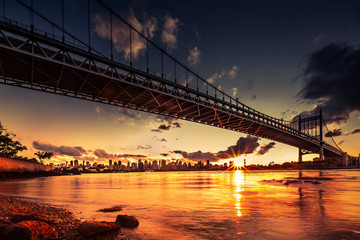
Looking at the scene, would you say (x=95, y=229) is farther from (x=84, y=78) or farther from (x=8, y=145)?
(x=8, y=145)

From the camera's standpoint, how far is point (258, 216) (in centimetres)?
694

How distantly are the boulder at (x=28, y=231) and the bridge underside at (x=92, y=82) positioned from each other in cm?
2570

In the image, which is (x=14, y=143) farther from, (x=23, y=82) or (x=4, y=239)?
(x=4, y=239)

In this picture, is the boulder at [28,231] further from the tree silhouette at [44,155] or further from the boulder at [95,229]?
the tree silhouette at [44,155]

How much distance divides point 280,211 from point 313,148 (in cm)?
9569

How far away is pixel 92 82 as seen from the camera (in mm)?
34125

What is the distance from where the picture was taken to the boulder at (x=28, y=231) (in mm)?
3836

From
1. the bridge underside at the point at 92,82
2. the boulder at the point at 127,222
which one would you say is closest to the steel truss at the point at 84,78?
the bridge underside at the point at 92,82

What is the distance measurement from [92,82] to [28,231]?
32.8 m

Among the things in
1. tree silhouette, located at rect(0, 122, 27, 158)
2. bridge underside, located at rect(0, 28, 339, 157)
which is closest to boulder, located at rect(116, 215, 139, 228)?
bridge underside, located at rect(0, 28, 339, 157)

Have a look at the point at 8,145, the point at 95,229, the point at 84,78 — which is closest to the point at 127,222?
the point at 95,229

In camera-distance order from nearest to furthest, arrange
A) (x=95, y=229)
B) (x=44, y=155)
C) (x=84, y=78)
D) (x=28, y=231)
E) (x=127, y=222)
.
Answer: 1. (x=28, y=231)
2. (x=95, y=229)
3. (x=127, y=222)
4. (x=84, y=78)
5. (x=44, y=155)

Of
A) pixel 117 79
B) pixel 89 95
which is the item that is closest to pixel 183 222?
pixel 117 79

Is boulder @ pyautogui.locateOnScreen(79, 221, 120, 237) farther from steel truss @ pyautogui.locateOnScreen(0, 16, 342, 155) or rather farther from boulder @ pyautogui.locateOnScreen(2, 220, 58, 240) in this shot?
steel truss @ pyautogui.locateOnScreen(0, 16, 342, 155)
